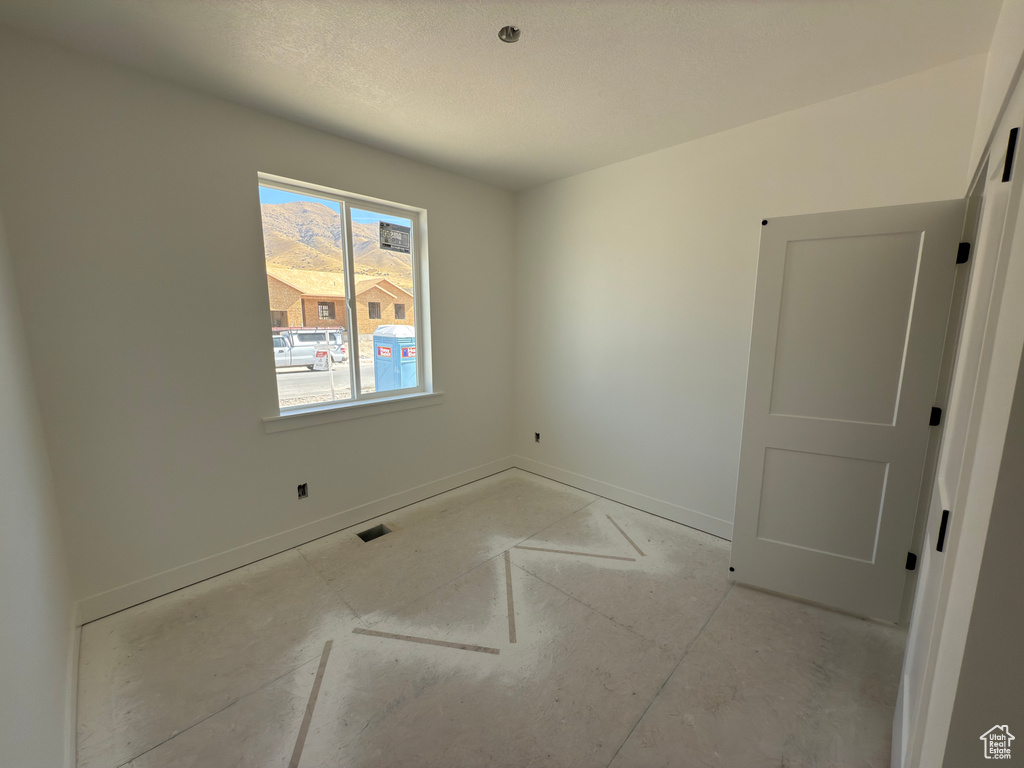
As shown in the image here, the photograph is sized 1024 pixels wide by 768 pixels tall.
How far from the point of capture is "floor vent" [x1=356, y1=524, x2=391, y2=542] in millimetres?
2811

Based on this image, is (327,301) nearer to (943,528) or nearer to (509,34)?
(509,34)

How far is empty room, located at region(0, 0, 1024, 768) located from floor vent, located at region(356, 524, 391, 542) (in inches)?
1.2

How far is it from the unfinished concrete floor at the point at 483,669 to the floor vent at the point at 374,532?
0.21 m

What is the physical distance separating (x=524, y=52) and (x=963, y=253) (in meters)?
2.09

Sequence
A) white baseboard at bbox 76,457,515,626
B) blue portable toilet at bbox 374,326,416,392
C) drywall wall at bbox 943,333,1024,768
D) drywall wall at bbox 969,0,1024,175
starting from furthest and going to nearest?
blue portable toilet at bbox 374,326,416,392, white baseboard at bbox 76,457,515,626, drywall wall at bbox 969,0,1024,175, drywall wall at bbox 943,333,1024,768

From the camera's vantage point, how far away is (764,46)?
70.2 inches

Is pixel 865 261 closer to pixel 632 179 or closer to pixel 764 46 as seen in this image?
pixel 764 46

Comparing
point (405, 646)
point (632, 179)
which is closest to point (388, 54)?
point (632, 179)

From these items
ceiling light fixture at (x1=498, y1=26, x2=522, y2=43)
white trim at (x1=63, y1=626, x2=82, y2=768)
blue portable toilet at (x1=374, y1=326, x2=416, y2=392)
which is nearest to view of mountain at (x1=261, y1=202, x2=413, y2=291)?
blue portable toilet at (x1=374, y1=326, x2=416, y2=392)

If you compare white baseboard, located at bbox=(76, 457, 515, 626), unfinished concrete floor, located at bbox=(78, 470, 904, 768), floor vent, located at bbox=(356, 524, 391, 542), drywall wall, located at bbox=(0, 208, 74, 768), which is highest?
drywall wall, located at bbox=(0, 208, 74, 768)

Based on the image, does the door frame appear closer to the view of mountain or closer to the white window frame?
the white window frame

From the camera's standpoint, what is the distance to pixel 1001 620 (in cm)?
65

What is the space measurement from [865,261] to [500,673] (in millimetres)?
2498

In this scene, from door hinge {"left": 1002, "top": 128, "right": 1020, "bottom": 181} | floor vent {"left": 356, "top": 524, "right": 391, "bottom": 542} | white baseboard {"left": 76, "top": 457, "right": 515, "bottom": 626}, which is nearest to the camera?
door hinge {"left": 1002, "top": 128, "right": 1020, "bottom": 181}
